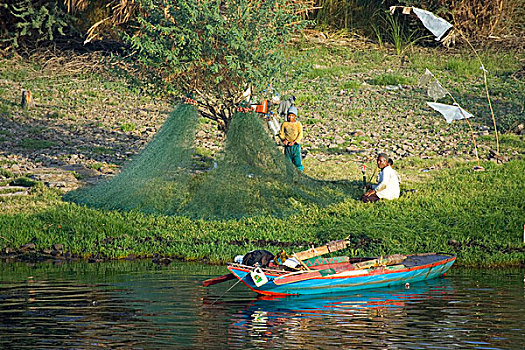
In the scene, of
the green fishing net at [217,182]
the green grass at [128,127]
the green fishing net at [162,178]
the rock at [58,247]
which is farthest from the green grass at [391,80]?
the rock at [58,247]

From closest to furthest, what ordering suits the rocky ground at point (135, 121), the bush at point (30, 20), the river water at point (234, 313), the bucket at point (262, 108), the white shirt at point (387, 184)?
the river water at point (234, 313), the white shirt at point (387, 184), the bucket at point (262, 108), the rocky ground at point (135, 121), the bush at point (30, 20)

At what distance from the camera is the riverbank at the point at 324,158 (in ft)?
46.5

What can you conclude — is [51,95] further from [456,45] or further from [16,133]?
[456,45]

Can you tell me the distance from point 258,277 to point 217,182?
15.4 feet

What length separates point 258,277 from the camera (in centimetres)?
1097

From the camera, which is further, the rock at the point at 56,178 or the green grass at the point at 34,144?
the green grass at the point at 34,144

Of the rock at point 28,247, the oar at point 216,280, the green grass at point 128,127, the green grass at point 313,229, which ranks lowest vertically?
the oar at point 216,280

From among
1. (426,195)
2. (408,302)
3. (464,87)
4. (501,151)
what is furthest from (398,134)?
(408,302)

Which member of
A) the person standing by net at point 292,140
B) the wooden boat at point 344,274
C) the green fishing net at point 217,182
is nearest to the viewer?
the wooden boat at point 344,274

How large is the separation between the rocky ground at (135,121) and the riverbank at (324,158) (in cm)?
5

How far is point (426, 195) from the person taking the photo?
640 inches

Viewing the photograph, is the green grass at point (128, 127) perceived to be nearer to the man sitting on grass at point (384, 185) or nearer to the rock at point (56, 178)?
the rock at point (56, 178)

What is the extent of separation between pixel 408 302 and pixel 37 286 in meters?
4.97

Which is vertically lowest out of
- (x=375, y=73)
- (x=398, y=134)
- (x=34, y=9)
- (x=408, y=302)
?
(x=408, y=302)
